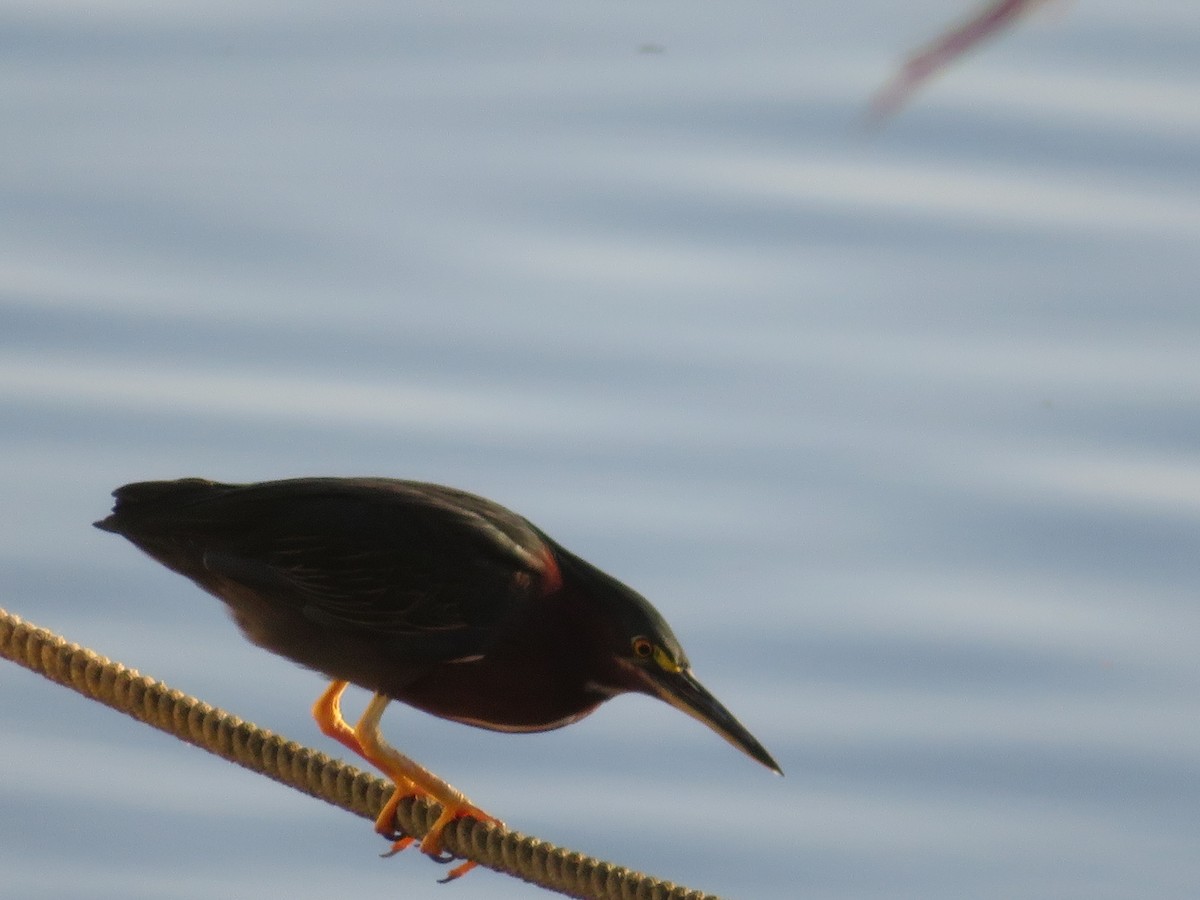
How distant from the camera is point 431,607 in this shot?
99 cm

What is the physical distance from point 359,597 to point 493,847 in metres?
0.16

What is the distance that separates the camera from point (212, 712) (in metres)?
1.03

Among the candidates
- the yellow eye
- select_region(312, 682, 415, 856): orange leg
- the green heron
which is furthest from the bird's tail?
the yellow eye

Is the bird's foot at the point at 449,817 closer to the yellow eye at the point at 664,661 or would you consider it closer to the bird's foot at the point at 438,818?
the bird's foot at the point at 438,818

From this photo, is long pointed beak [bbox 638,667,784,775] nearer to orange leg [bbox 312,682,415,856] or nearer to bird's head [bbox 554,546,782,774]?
bird's head [bbox 554,546,782,774]

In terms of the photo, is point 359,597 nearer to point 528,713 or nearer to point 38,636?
point 528,713

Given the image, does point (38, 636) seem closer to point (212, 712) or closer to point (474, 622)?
point (212, 712)

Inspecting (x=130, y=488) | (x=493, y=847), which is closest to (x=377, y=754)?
(x=493, y=847)

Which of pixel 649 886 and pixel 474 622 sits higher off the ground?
pixel 474 622

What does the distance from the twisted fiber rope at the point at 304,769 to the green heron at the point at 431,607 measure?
0.05 feet

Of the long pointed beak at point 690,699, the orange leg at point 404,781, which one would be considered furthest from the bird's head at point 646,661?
the orange leg at point 404,781

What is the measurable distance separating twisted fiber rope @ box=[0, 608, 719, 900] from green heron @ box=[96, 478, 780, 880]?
0.05 feet

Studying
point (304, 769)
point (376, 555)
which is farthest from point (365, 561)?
point (304, 769)

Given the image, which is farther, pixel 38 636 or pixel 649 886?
pixel 38 636
